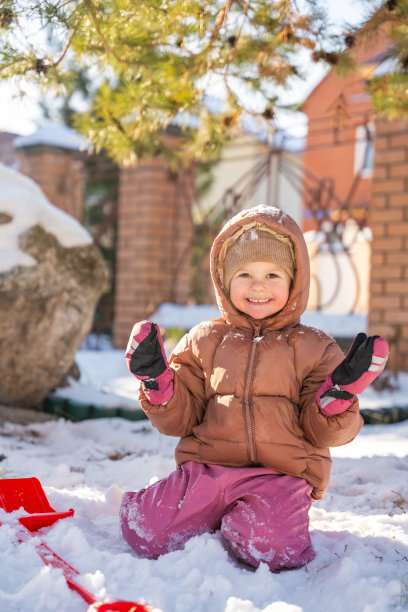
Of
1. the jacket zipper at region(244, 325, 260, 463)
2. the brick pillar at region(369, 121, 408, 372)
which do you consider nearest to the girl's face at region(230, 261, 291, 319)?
the jacket zipper at region(244, 325, 260, 463)

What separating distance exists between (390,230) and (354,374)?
3.05 meters

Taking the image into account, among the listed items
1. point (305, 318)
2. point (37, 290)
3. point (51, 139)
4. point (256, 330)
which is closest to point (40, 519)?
point (256, 330)

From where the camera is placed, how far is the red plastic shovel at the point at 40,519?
125cm

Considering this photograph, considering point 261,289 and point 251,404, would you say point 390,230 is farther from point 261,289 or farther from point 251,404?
point 251,404

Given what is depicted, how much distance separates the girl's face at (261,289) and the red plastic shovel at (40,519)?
0.82 m

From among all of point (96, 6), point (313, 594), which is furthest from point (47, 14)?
point (313, 594)

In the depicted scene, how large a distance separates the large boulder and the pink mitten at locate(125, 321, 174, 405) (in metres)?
1.79

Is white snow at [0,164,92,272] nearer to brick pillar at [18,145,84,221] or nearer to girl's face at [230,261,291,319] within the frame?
girl's face at [230,261,291,319]

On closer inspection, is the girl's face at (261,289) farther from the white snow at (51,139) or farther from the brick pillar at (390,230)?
the white snow at (51,139)

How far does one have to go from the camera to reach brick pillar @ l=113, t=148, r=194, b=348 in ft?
20.1

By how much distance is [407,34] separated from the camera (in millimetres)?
2564

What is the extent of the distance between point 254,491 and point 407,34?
6.62 ft

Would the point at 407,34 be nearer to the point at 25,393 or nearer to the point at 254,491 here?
the point at 254,491

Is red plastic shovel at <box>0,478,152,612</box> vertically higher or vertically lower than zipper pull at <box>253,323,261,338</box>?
lower
